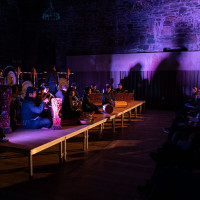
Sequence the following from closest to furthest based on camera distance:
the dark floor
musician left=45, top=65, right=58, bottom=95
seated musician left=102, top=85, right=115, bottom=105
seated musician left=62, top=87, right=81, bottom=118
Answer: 1. the dark floor
2. seated musician left=62, top=87, right=81, bottom=118
3. seated musician left=102, top=85, right=115, bottom=105
4. musician left=45, top=65, right=58, bottom=95

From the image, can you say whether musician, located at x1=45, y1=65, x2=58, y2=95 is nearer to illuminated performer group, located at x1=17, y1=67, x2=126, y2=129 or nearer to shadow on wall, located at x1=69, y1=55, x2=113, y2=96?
illuminated performer group, located at x1=17, y1=67, x2=126, y2=129

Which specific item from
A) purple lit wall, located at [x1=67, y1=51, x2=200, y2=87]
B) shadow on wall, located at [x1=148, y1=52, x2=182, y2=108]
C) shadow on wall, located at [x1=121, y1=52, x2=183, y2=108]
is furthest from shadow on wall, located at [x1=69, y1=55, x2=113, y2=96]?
shadow on wall, located at [x1=148, y1=52, x2=182, y2=108]

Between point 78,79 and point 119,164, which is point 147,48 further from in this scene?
point 119,164

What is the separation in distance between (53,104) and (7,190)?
156cm

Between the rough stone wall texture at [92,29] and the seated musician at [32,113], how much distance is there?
25.7ft

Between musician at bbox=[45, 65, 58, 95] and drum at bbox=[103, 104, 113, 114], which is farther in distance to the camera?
musician at bbox=[45, 65, 58, 95]

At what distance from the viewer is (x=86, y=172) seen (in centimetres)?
329

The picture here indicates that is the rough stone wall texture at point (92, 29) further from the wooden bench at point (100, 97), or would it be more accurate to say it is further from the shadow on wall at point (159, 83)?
the wooden bench at point (100, 97)

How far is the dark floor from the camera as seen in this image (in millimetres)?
2697

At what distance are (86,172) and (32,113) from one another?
4.79 ft

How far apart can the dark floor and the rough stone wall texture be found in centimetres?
680

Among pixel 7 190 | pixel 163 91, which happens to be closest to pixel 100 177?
pixel 7 190

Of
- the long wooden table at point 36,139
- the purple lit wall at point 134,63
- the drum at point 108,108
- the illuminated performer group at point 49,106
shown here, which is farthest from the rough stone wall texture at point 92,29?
the long wooden table at point 36,139

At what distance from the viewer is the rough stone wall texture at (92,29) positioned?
33.0 ft
